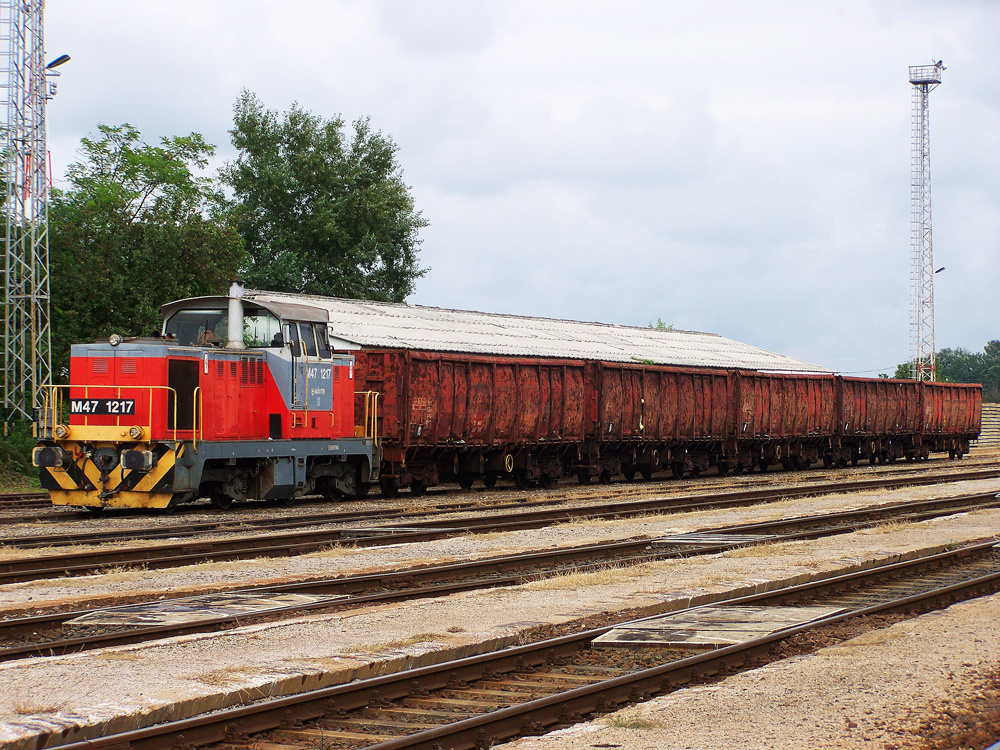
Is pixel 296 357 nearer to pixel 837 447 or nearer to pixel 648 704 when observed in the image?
pixel 648 704

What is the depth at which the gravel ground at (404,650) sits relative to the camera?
623 cm

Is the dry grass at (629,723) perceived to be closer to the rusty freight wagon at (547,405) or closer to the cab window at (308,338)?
the cab window at (308,338)

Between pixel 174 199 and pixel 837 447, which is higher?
pixel 174 199

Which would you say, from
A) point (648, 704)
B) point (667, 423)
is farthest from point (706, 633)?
point (667, 423)

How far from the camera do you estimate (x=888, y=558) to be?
13055 mm

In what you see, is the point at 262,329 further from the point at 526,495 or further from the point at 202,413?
the point at 526,495

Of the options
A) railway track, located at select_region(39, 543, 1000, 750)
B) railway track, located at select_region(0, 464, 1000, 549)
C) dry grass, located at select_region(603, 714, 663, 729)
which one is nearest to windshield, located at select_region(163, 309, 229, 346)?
railway track, located at select_region(0, 464, 1000, 549)

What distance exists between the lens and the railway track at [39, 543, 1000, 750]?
590 cm

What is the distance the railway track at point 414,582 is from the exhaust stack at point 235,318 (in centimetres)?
800

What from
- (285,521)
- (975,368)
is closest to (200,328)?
(285,521)

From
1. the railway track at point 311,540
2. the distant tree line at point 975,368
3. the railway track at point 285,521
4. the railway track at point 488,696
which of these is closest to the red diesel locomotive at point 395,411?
the railway track at point 285,521

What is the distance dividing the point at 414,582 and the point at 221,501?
9535 mm

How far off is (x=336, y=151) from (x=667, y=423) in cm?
3379

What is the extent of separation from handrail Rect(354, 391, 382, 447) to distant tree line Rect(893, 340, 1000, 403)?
11910cm
